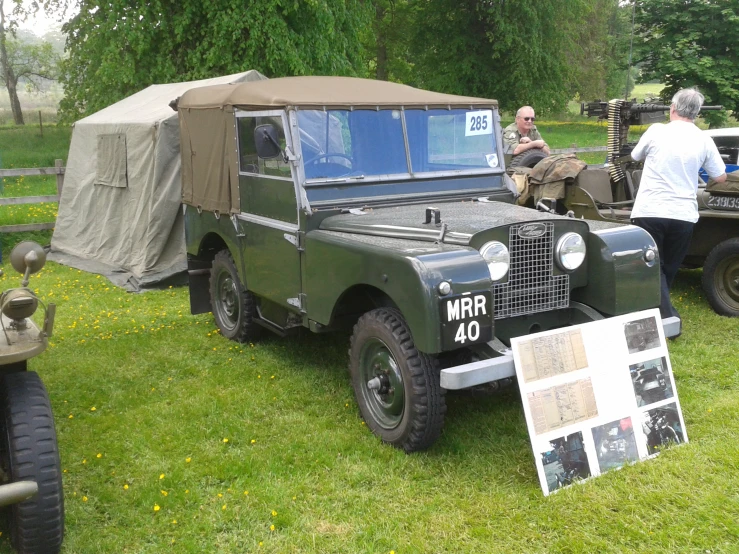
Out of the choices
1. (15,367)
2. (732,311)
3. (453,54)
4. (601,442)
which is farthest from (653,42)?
(15,367)

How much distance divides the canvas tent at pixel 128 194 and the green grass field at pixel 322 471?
282 centimetres

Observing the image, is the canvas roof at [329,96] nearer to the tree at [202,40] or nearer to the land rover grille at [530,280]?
Result: the land rover grille at [530,280]

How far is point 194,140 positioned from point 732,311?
17.1 ft

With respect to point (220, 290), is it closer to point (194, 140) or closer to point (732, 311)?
point (194, 140)

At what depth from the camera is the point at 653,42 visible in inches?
734

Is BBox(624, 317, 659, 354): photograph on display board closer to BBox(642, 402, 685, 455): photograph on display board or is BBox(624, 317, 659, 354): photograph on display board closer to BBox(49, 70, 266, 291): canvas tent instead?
BBox(642, 402, 685, 455): photograph on display board

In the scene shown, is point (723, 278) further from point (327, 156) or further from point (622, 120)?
point (327, 156)

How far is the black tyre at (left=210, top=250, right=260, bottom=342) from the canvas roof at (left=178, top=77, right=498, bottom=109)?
56.0 inches

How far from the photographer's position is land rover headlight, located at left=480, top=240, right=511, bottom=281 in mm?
3926

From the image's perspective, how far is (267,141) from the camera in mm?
4789

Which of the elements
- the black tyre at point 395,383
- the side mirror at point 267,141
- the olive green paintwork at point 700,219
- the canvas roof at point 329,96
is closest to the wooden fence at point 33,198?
the canvas roof at point 329,96

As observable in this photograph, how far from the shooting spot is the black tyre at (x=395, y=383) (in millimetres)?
3891

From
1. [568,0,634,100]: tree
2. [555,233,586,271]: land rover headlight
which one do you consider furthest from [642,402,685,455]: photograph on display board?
[568,0,634,100]: tree

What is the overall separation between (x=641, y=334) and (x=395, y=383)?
4.79 ft
